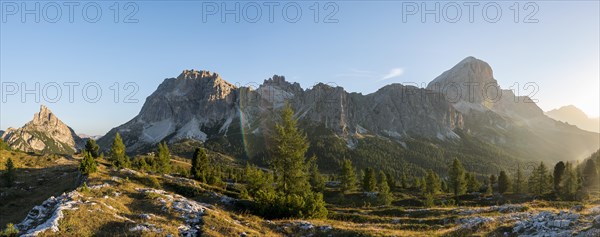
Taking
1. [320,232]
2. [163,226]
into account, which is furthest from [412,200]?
[163,226]

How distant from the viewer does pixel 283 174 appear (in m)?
43.5

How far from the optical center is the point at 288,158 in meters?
43.1

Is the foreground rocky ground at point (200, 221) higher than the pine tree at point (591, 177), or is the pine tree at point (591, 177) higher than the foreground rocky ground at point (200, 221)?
the foreground rocky ground at point (200, 221)

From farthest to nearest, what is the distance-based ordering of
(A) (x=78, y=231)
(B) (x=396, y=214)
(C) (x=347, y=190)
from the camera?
(C) (x=347, y=190) < (B) (x=396, y=214) < (A) (x=78, y=231)

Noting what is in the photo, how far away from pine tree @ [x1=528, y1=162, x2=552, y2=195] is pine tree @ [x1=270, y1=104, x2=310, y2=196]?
81366mm

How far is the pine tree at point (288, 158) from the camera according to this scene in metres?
43.0

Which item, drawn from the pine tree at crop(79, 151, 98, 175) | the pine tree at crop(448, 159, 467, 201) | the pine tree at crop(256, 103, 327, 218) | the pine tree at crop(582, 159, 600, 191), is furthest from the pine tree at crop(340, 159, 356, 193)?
the pine tree at crop(582, 159, 600, 191)

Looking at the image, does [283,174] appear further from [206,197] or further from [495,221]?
[495,221]

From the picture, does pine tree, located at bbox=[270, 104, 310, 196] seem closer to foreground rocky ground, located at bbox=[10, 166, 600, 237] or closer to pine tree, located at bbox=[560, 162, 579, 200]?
foreground rocky ground, located at bbox=[10, 166, 600, 237]

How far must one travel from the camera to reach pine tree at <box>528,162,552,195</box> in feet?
291

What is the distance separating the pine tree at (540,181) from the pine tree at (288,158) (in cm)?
8137

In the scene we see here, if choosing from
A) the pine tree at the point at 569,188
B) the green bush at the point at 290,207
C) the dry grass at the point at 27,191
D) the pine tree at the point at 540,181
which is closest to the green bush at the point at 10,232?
the dry grass at the point at 27,191

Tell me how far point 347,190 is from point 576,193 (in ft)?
193

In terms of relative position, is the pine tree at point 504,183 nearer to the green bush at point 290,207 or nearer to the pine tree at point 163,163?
the green bush at point 290,207
